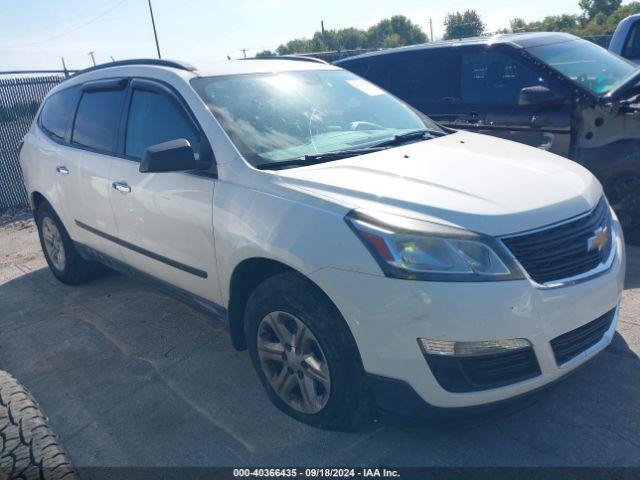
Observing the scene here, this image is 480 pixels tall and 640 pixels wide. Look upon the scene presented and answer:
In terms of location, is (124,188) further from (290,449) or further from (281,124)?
(290,449)

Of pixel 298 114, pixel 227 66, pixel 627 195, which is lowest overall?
pixel 627 195

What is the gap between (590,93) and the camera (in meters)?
4.80

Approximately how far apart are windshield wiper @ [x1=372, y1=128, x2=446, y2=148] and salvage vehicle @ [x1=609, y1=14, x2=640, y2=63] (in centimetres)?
647

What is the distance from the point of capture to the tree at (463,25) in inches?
1895

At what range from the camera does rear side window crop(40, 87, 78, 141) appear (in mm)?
4722

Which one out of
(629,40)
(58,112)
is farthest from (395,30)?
(58,112)

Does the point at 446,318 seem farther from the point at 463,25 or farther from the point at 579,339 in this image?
the point at 463,25

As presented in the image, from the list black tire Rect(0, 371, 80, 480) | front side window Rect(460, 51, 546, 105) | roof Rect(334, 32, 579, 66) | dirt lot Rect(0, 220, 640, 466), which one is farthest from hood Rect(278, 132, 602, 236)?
roof Rect(334, 32, 579, 66)

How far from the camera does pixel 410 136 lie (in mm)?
3529

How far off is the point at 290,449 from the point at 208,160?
157 centimetres

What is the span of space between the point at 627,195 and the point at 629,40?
510 cm

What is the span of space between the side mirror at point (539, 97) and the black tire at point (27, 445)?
4.27m

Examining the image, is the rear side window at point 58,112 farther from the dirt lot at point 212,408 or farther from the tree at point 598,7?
the tree at point 598,7

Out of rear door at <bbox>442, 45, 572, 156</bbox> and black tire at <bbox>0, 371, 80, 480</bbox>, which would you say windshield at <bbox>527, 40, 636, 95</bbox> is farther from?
black tire at <bbox>0, 371, 80, 480</bbox>
